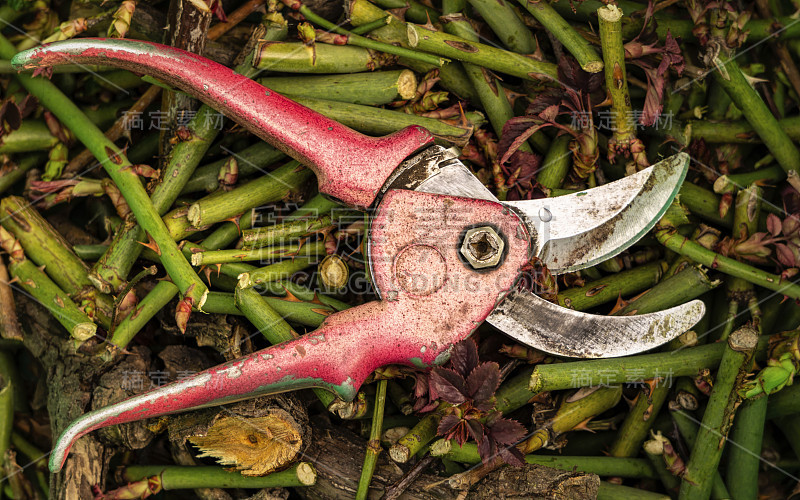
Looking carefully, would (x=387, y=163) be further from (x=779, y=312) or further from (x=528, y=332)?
(x=779, y=312)

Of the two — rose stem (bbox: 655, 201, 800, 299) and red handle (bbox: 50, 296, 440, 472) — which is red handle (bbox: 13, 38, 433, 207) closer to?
red handle (bbox: 50, 296, 440, 472)

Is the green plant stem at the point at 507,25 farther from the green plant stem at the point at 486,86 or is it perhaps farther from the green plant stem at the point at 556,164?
the green plant stem at the point at 556,164

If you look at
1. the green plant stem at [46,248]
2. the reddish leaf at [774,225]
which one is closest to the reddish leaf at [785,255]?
the reddish leaf at [774,225]

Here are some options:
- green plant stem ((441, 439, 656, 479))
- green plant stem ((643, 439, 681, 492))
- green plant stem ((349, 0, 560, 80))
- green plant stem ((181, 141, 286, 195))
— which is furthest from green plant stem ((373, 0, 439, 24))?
green plant stem ((643, 439, 681, 492))

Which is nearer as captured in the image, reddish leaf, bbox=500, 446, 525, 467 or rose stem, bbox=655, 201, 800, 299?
reddish leaf, bbox=500, 446, 525, 467

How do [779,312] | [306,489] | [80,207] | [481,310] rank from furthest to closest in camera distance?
1. [80,207]
2. [779,312]
3. [306,489]
4. [481,310]

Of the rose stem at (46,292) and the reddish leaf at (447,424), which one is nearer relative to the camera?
the reddish leaf at (447,424)

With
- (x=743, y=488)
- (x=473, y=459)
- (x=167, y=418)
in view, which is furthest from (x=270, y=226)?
(x=743, y=488)
